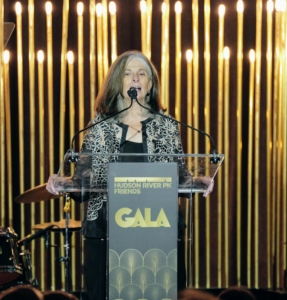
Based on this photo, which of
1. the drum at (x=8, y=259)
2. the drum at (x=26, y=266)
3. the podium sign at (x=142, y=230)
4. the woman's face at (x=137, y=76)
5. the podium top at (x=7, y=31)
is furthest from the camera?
the drum at (x=26, y=266)

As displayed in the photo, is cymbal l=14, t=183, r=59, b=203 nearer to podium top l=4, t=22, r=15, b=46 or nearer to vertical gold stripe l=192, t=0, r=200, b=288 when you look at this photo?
podium top l=4, t=22, r=15, b=46

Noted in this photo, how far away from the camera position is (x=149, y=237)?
8.32ft

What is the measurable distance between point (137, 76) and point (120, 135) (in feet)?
1.24

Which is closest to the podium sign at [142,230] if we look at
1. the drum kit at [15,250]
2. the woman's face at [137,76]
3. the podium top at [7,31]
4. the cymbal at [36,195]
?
the woman's face at [137,76]

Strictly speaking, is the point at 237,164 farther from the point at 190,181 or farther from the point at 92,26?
the point at 190,181

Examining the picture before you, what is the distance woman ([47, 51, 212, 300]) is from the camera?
2.63 m

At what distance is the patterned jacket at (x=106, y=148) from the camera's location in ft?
8.70

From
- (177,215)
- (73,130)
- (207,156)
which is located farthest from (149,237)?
(73,130)

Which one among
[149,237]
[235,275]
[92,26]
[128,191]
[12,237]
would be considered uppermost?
[92,26]

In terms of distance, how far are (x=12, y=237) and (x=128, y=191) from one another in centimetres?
218

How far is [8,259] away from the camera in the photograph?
4.44m

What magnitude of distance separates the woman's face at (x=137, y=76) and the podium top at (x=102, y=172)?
52 centimetres

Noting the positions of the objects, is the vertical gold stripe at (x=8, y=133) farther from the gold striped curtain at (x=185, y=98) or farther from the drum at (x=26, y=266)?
the drum at (x=26, y=266)

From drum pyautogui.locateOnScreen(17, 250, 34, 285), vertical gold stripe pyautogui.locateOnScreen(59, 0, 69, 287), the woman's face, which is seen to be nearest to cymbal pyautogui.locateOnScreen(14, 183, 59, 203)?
drum pyautogui.locateOnScreen(17, 250, 34, 285)
